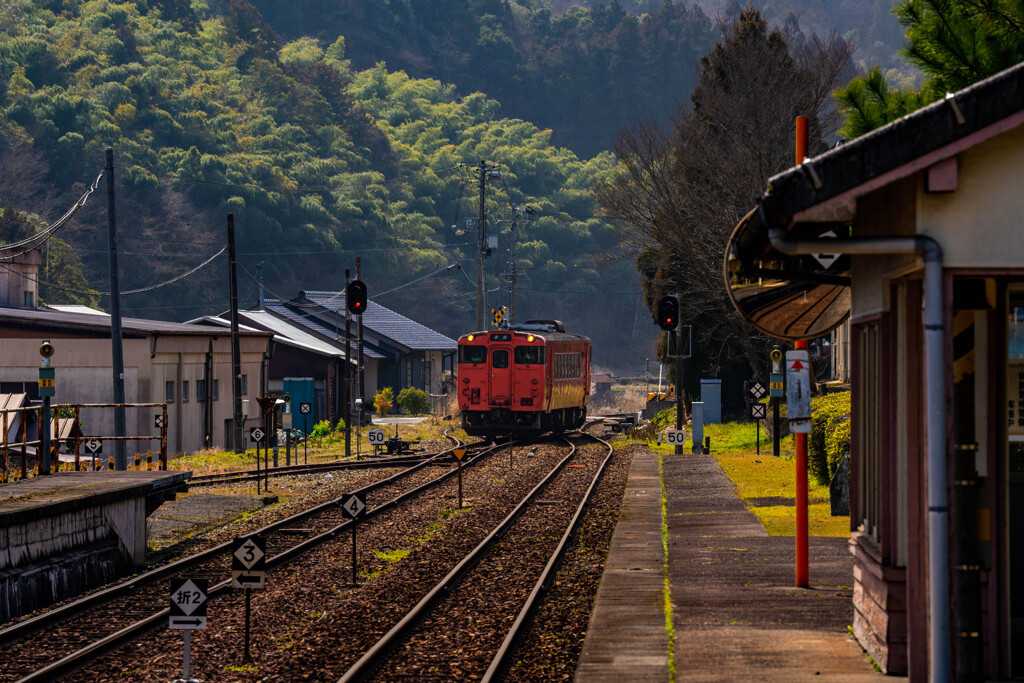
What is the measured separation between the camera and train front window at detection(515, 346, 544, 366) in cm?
3338

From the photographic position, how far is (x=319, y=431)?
38938mm

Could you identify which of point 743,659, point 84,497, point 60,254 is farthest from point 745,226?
point 60,254

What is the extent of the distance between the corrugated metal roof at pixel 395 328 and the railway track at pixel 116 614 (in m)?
38.3

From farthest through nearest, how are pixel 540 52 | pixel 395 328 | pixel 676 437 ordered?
pixel 540 52
pixel 395 328
pixel 676 437

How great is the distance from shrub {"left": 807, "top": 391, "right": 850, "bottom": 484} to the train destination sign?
5.98m

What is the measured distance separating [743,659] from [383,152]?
89443 mm

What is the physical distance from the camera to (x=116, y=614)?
1198 cm

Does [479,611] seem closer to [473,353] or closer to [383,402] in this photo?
[473,353]

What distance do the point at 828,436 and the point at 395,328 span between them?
41780mm

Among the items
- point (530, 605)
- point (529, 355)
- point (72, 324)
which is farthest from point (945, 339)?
point (72, 324)

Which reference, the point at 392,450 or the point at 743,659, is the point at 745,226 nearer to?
the point at 743,659

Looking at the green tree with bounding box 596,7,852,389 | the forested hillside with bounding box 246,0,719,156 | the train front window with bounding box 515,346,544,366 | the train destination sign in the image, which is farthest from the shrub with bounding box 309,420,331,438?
the forested hillside with bounding box 246,0,719,156

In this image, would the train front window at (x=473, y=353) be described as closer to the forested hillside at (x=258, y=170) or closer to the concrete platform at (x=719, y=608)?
the concrete platform at (x=719, y=608)

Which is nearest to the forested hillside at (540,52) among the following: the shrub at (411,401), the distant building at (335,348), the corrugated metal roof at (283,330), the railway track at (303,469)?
the distant building at (335,348)
